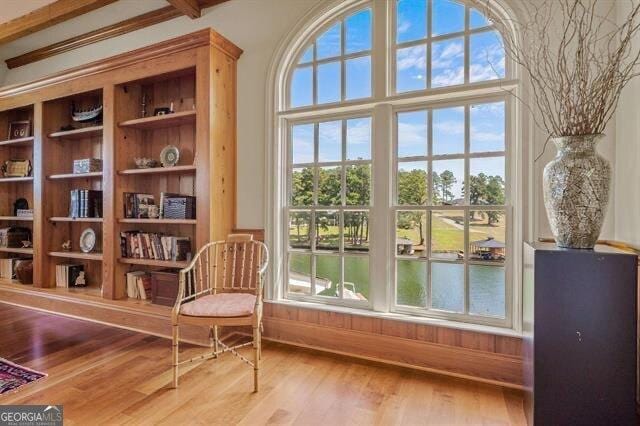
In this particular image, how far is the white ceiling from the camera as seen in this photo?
9.31 ft

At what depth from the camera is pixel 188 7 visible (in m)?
2.95

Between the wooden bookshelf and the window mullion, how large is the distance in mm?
1206

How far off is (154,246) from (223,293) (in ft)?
3.14

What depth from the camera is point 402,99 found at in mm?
2371

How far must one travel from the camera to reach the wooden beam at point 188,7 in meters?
2.88

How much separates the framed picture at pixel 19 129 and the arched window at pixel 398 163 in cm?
326

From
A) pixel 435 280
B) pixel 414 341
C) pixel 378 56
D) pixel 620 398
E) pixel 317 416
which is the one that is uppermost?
pixel 378 56

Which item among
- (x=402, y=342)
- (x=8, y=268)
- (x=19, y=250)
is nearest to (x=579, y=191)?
(x=402, y=342)

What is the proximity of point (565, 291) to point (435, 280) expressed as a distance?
1.09 metres

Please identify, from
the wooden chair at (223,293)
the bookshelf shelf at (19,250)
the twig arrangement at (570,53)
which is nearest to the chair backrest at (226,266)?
the wooden chair at (223,293)

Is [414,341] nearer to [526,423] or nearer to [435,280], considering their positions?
[435,280]

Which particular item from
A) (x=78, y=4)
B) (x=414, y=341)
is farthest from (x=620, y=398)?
(x=78, y=4)

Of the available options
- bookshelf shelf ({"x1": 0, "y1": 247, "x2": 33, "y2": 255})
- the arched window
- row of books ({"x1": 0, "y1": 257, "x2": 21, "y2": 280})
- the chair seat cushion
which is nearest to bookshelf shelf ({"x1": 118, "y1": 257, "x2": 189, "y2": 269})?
the chair seat cushion

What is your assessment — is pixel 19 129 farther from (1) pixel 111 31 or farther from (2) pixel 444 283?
(2) pixel 444 283
